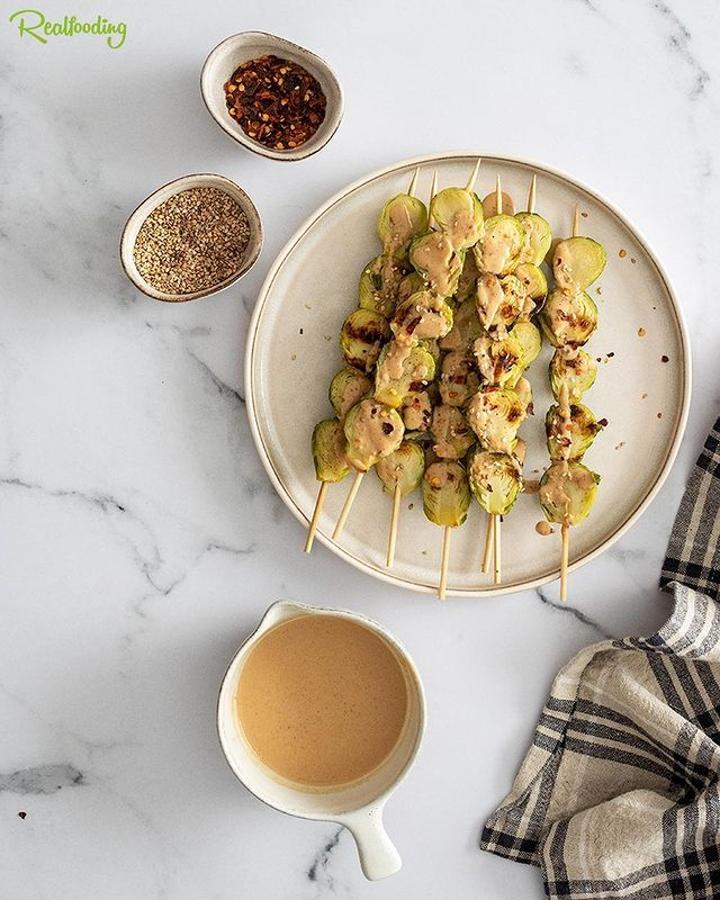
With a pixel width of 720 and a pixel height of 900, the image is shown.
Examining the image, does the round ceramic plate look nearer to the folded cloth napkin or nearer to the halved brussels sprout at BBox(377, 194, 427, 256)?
the halved brussels sprout at BBox(377, 194, 427, 256)

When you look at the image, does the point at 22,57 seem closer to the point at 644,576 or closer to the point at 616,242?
the point at 616,242

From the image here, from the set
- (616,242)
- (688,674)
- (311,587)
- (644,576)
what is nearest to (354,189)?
(616,242)

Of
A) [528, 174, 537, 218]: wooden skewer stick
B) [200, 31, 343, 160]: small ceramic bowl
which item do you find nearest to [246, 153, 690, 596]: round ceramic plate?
[528, 174, 537, 218]: wooden skewer stick

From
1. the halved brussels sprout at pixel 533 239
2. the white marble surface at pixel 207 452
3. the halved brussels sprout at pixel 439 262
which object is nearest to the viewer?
the halved brussels sprout at pixel 439 262

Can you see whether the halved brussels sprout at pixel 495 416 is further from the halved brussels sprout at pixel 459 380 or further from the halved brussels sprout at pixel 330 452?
the halved brussels sprout at pixel 330 452

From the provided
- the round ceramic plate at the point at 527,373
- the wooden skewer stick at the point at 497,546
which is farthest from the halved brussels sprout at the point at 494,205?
the wooden skewer stick at the point at 497,546

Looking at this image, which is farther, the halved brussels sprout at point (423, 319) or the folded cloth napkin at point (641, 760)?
the folded cloth napkin at point (641, 760)
